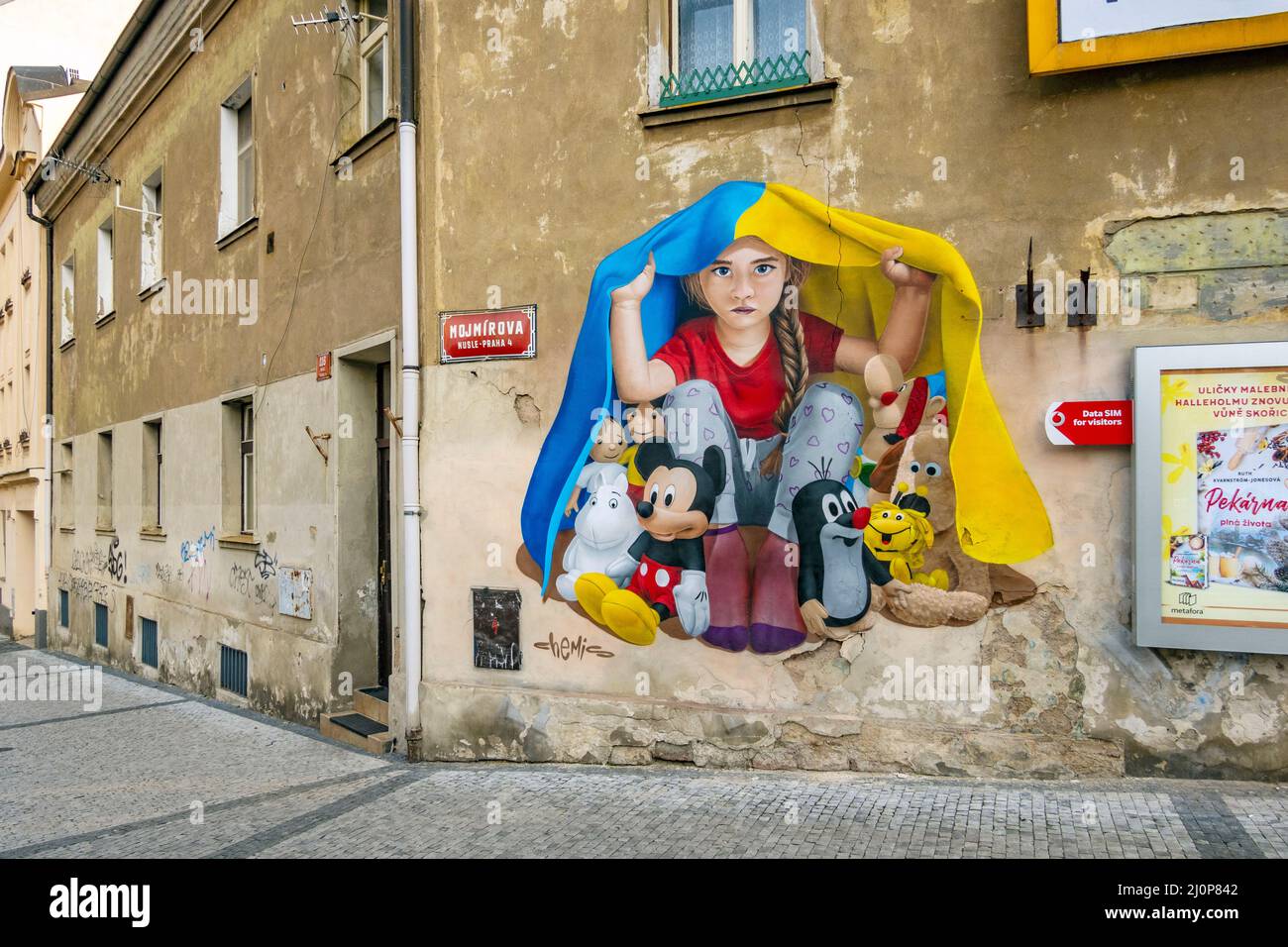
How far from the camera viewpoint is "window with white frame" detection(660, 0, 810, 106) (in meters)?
6.71

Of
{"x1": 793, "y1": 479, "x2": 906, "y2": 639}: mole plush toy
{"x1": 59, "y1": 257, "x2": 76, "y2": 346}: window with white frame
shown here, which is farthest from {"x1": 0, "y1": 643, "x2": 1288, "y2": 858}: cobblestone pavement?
{"x1": 59, "y1": 257, "x2": 76, "y2": 346}: window with white frame

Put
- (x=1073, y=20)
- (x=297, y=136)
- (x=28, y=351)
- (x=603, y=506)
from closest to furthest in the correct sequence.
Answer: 1. (x=1073, y=20)
2. (x=603, y=506)
3. (x=297, y=136)
4. (x=28, y=351)

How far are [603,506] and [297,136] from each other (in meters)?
5.35

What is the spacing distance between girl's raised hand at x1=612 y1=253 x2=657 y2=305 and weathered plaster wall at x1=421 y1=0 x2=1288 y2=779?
0.81 ft

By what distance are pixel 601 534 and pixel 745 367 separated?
4.93 ft

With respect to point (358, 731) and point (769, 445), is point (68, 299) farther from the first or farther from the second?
point (769, 445)

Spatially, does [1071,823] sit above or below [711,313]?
below

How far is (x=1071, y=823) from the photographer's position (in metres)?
5.25

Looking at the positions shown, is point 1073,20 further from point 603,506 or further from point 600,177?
point 603,506

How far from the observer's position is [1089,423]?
235 inches

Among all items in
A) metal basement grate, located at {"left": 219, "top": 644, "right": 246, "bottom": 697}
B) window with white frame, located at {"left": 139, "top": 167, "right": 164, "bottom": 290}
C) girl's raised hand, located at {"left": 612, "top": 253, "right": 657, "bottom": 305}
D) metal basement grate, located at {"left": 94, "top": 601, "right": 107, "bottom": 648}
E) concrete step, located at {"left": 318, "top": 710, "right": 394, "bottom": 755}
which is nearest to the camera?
girl's raised hand, located at {"left": 612, "top": 253, "right": 657, "bottom": 305}
